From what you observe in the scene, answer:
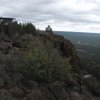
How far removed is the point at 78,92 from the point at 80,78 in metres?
4.34

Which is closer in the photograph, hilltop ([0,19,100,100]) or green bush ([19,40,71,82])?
hilltop ([0,19,100,100])

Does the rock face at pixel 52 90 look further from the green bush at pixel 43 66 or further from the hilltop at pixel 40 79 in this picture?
the green bush at pixel 43 66

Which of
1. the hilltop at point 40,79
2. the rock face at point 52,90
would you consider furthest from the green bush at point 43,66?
the rock face at point 52,90

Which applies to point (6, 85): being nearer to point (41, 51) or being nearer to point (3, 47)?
point (41, 51)

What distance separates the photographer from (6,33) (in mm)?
45969

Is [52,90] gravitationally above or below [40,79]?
below

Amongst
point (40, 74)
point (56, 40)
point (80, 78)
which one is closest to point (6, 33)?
point (56, 40)

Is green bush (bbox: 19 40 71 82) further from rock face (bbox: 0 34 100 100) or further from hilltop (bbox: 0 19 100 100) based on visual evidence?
rock face (bbox: 0 34 100 100)

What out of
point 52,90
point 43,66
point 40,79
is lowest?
point 52,90

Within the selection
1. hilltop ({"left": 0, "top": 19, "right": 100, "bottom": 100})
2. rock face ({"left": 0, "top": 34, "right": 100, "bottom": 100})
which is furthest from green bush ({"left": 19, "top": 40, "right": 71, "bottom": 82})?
rock face ({"left": 0, "top": 34, "right": 100, "bottom": 100})

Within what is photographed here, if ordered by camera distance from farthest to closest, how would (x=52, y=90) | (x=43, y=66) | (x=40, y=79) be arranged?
(x=43, y=66) → (x=40, y=79) → (x=52, y=90)

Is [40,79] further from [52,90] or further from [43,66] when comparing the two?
[52,90]

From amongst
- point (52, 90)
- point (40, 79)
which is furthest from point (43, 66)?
point (52, 90)

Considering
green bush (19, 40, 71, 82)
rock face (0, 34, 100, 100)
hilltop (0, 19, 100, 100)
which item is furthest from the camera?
green bush (19, 40, 71, 82)
